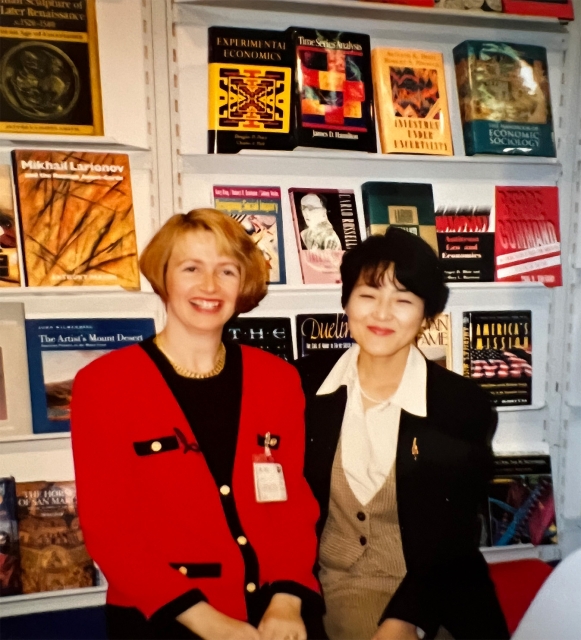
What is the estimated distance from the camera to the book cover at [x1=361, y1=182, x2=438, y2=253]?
71.7 inches

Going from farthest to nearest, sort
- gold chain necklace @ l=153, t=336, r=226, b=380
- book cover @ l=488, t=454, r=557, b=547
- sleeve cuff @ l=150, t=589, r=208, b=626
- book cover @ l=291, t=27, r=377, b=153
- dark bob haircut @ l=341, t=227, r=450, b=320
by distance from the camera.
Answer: book cover @ l=488, t=454, r=557, b=547 < book cover @ l=291, t=27, r=377, b=153 < dark bob haircut @ l=341, t=227, r=450, b=320 < gold chain necklace @ l=153, t=336, r=226, b=380 < sleeve cuff @ l=150, t=589, r=208, b=626

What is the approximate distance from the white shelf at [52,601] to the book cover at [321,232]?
1.17m

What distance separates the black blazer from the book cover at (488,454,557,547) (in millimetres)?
283

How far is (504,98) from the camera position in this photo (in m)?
1.86

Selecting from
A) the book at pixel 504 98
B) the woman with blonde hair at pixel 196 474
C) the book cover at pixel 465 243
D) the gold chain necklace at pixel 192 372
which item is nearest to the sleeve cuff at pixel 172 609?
the woman with blonde hair at pixel 196 474

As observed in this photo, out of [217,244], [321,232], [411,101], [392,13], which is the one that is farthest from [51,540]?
[392,13]

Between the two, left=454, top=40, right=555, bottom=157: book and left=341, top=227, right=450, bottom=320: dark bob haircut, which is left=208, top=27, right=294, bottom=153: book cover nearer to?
left=341, top=227, right=450, bottom=320: dark bob haircut

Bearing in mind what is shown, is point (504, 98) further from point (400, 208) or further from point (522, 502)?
point (522, 502)

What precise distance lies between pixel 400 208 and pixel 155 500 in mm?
1125

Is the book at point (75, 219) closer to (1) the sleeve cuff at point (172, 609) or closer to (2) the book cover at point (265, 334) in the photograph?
(2) the book cover at point (265, 334)

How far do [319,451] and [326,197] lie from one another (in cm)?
78

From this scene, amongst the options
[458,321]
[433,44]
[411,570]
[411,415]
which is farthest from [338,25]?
[411,570]

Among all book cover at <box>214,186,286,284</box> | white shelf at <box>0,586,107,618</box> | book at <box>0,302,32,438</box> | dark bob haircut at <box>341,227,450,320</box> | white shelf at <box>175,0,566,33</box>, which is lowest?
white shelf at <box>0,586,107,618</box>

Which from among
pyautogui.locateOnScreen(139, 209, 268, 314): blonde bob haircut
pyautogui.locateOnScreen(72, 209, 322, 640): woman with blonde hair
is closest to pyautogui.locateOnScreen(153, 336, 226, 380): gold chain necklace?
pyautogui.locateOnScreen(72, 209, 322, 640): woman with blonde hair
